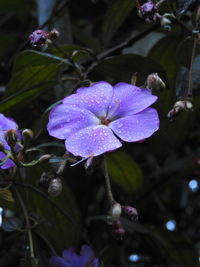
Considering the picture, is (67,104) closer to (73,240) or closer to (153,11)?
(153,11)

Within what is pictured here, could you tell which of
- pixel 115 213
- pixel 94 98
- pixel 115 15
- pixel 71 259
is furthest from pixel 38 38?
pixel 115 15

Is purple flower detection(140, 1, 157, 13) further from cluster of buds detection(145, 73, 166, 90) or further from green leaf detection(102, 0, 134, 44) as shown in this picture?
green leaf detection(102, 0, 134, 44)

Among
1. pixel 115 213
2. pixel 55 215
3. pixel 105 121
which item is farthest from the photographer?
pixel 55 215

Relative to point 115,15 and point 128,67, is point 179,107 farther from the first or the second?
point 115,15

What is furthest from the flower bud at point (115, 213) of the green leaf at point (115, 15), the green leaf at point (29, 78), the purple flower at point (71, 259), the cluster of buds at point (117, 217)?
the green leaf at point (115, 15)

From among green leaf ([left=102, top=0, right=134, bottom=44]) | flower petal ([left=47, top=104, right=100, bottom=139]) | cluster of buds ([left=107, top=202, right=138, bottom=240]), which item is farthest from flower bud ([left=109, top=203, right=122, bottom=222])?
green leaf ([left=102, top=0, right=134, bottom=44])

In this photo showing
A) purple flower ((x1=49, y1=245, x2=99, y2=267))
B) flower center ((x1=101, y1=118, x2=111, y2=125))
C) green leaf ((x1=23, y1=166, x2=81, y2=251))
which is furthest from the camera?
green leaf ((x1=23, y1=166, x2=81, y2=251))

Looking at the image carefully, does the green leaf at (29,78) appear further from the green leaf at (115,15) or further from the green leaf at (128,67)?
the green leaf at (115,15)

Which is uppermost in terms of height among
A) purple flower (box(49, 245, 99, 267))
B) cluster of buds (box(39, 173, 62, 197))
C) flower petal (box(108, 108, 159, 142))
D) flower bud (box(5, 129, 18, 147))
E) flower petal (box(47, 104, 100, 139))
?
flower bud (box(5, 129, 18, 147))
